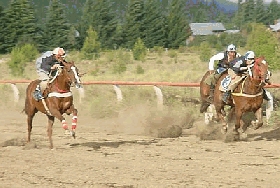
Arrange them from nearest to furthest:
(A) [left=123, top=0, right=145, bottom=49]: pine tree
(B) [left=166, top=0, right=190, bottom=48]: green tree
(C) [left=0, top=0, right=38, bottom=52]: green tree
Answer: (C) [left=0, top=0, right=38, bottom=52]: green tree, (A) [left=123, top=0, right=145, bottom=49]: pine tree, (B) [left=166, top=0, right=190, bottom=48]: green tree

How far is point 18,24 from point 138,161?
183 feet

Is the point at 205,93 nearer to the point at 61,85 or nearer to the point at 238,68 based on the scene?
the point at 238,68

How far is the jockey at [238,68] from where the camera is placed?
11484mm

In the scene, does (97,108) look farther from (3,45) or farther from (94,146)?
(3,45)

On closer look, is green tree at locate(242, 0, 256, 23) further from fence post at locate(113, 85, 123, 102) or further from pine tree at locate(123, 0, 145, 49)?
fence post at locate(113, 85, 123, 102)

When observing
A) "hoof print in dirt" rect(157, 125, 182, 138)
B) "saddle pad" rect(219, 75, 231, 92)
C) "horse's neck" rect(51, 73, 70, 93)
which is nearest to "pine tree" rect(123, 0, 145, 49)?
"hoof print in dirt" rect(157, 125, 182, 138)

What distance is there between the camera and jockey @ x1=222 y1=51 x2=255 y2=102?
11.5m

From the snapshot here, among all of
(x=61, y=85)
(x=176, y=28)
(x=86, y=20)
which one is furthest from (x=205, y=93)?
(x=86, y=20)

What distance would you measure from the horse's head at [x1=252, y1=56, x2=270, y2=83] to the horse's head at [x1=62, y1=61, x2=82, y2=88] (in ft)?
10.6

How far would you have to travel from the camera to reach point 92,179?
7.86 m

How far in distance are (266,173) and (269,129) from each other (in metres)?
5.61

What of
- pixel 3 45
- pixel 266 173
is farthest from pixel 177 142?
pixel 3 45

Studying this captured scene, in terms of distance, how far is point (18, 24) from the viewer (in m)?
63.2

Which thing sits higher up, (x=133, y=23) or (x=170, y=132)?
(x=133, y=23)
